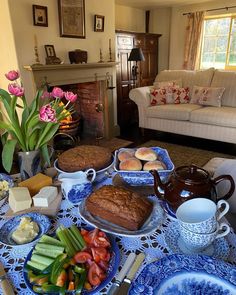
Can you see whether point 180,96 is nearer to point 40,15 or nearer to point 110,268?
point 40,15

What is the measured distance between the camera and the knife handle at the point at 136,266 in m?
0.60

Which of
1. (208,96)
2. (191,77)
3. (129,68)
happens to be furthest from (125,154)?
(129,68)

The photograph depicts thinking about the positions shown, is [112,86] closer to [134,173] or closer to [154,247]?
[134,173]

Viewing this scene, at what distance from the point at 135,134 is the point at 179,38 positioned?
8.18 feet

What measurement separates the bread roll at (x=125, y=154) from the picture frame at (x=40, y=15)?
2.11 metres

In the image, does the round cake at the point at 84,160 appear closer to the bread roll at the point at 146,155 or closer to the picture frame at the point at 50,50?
the bread roll at the point at 146,155

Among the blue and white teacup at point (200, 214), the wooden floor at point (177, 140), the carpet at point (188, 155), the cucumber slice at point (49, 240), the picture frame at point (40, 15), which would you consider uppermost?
the picture frame at point (40, 15)

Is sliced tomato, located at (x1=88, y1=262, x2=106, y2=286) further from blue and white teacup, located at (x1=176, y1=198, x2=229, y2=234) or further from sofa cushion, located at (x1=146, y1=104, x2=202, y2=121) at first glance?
sofa cushion, located at (x1=146, y1=104, x2=202, y2=121)

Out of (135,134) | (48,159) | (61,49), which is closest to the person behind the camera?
(48,159)

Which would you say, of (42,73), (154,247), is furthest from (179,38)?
(154,247)

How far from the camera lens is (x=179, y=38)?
4.98 m

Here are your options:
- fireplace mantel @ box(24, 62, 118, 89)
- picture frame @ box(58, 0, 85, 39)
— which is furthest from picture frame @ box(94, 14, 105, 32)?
fireplace mantel @ box(24, 62, 118, 89)

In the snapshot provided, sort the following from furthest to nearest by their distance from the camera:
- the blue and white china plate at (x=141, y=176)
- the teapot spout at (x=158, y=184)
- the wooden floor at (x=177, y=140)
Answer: the wooden floor at (x=177, y=140) → the blue and white china plate at (x=141, y=176) → the teapot spout at (x=158, y=184)

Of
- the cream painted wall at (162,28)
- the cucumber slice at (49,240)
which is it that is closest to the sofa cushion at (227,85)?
the cream painted wall at (162,28)
